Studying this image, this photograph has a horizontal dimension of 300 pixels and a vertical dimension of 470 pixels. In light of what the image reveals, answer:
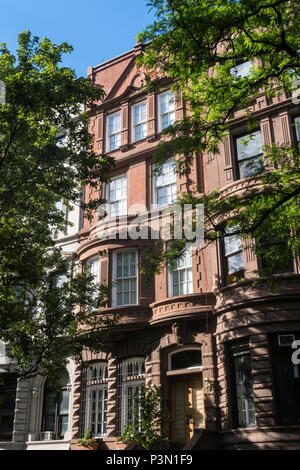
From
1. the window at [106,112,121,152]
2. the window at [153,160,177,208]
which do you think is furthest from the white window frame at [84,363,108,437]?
the window at [106,112,121,152]

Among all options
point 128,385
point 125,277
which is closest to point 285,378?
point 128,385

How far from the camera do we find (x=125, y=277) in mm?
21734

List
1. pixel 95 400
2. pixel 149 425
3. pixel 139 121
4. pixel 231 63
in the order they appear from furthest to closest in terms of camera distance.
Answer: pixel 139 121 < pixel 95 400 < pixel 149 425 < pixel 231 63

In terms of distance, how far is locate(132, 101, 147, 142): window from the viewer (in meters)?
25.1

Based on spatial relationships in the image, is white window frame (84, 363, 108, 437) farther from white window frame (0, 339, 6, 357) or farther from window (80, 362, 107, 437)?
white window frame (0, 339, 6, 357)

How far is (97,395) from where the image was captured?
21078 mm

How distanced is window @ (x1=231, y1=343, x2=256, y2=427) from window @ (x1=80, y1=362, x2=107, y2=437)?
20.2 feet

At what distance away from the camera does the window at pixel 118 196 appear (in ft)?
78.6

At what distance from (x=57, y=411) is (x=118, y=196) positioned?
10346 millimetres

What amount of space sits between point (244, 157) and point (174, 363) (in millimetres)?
8698

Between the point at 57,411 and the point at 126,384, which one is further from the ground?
the point at 126,384

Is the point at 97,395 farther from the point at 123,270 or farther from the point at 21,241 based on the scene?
the point at 21,241

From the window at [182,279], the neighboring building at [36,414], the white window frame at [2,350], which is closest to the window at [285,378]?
the window at [182,279]

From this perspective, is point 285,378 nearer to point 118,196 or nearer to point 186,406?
point 186,406
